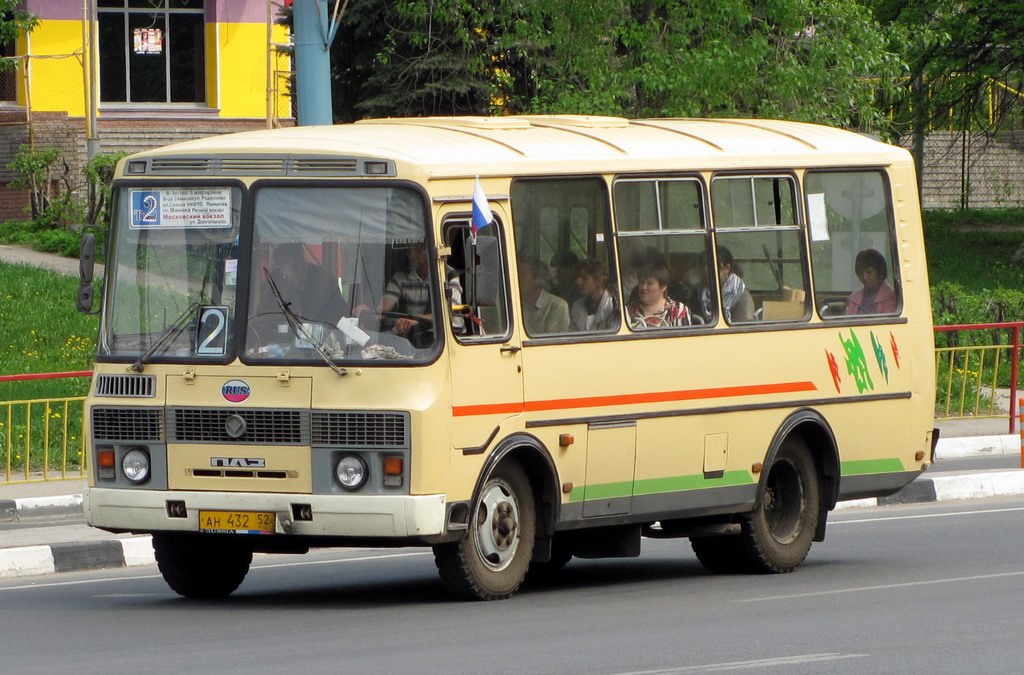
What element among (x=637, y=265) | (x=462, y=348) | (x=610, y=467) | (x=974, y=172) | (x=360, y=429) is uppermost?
(x=974, y=172)

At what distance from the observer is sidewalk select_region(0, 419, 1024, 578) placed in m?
12.5

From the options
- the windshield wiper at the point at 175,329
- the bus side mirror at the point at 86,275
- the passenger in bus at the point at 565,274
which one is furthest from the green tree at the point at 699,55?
Answer: the windshield wiper at the point at 175,329

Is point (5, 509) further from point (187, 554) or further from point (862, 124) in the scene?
point (862, 124)

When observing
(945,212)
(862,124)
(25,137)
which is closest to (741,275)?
(862,124)

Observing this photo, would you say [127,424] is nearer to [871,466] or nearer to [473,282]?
[473,282]

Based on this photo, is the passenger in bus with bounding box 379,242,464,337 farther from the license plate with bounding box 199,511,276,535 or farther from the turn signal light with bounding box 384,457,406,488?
the license plate with bounding box 199,511,276,535

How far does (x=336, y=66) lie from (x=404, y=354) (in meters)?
21.5

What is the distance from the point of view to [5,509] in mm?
15352

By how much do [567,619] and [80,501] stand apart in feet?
23.8

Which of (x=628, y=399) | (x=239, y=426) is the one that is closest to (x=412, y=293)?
(x=239, y=426)

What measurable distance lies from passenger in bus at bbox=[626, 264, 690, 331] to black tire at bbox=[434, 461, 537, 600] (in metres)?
1.22

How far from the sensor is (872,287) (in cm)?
1259

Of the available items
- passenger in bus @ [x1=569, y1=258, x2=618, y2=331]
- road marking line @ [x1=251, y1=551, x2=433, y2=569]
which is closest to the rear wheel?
passenger in bus @ [x1=569, y1=258, x2=618, y2=331]

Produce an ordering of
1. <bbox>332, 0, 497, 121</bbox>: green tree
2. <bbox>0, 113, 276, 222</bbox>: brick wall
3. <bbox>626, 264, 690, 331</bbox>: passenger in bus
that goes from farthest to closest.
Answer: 1. <bbox>0, 113, 276, 222</bbox>: brick wall
2. <bbox>332, 0, 497, 121</bbox>: green tree
3. <bbox>626, 264, 690, 331</bbox>: passenger in bus
